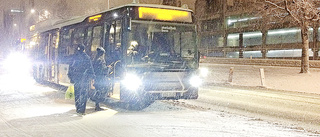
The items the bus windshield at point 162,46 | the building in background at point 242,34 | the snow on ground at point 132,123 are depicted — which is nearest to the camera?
the snow on ground at point 132,123

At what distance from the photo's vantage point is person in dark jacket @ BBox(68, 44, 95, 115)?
9656mm

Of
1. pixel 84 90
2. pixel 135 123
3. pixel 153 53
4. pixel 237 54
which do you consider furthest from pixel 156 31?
pixel 237 54

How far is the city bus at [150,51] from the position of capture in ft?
34.7

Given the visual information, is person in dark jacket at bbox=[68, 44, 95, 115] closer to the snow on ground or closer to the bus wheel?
the snow on ground

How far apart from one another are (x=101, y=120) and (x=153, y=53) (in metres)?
3.00

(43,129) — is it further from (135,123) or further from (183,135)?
(183,135)

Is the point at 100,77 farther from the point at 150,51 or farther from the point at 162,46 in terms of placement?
the point at 162,46

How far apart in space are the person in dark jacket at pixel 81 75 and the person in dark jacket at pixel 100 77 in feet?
0.74

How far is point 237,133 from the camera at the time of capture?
283 inches

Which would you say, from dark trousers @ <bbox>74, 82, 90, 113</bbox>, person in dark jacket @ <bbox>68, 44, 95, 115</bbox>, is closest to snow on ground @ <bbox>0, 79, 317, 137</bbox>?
dark trousers @ <bbox>74, 82, 90, 113</bbox>

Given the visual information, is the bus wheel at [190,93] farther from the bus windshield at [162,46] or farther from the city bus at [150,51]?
the bus windshield at [162,46]

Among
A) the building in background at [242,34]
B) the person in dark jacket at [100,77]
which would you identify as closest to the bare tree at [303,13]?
the person in dark jacket at [100,77]

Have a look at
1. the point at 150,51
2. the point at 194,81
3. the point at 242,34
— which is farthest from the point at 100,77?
the point at 242,34

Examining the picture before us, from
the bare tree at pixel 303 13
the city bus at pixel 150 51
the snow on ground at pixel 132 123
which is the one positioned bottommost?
the snow on ground at pixel 132 123
